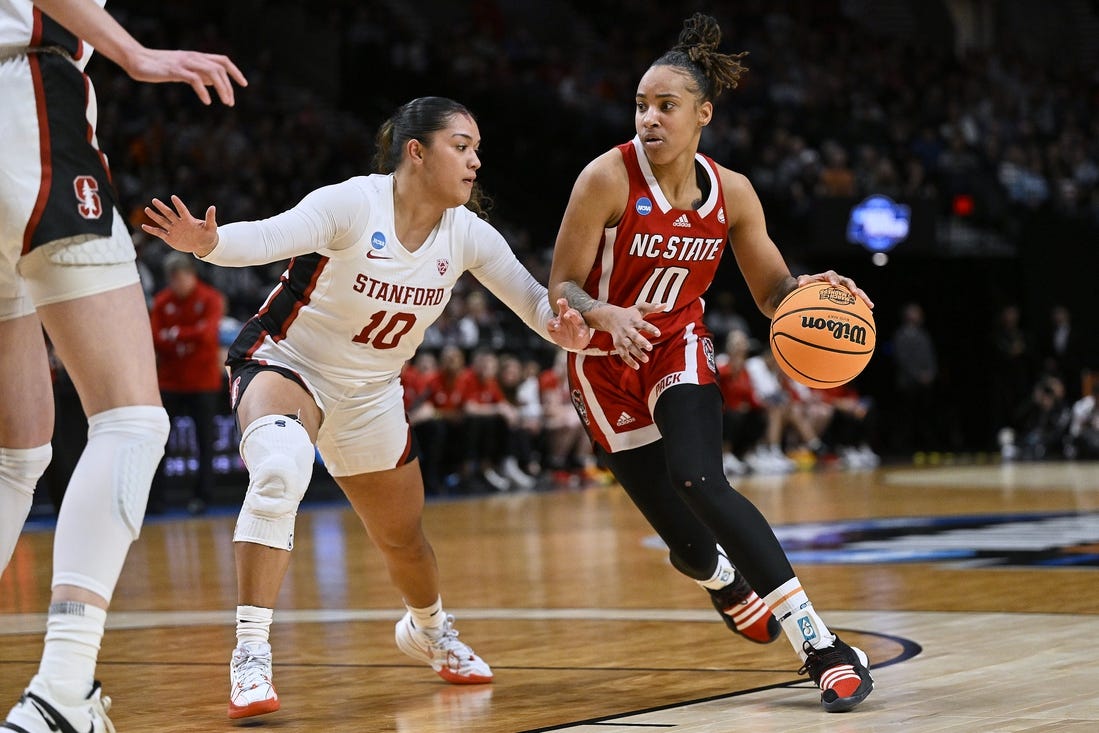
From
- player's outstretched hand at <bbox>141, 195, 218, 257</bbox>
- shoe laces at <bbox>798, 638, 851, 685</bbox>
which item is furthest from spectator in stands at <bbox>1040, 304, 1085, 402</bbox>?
player's outstretched hand at <bbox>141, 195, 218, 257</bbox>

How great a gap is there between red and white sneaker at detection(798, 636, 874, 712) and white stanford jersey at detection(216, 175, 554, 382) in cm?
129

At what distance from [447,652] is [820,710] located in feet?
4.20

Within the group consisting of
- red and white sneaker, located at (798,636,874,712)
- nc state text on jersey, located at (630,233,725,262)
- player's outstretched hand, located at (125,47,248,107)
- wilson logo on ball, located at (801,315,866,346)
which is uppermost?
player's outstretched hand, located at (125,47,248,107)

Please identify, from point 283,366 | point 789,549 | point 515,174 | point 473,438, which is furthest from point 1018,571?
point 515,174

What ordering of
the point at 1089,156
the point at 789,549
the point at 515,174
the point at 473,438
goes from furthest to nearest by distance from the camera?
the point at 1089,156, the point at 515,174, the point at 473,438, the point at 789,549

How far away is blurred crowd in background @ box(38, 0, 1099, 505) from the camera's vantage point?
17.5 m

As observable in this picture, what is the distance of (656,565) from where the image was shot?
830cm

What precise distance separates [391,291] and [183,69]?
1639 millimetres

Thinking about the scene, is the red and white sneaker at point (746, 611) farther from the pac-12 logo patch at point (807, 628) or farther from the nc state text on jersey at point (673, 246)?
the nc state text on jersey at point (673, 246)

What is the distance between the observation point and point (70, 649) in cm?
315

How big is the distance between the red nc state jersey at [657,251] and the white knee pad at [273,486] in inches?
43.0

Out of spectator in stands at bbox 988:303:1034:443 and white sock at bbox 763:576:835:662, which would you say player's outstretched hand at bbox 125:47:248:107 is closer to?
white sock at bbox 763:576:835:662

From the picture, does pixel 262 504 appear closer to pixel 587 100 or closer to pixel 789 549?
pixel 789 549

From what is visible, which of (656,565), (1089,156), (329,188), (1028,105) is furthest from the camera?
(1028,105)
